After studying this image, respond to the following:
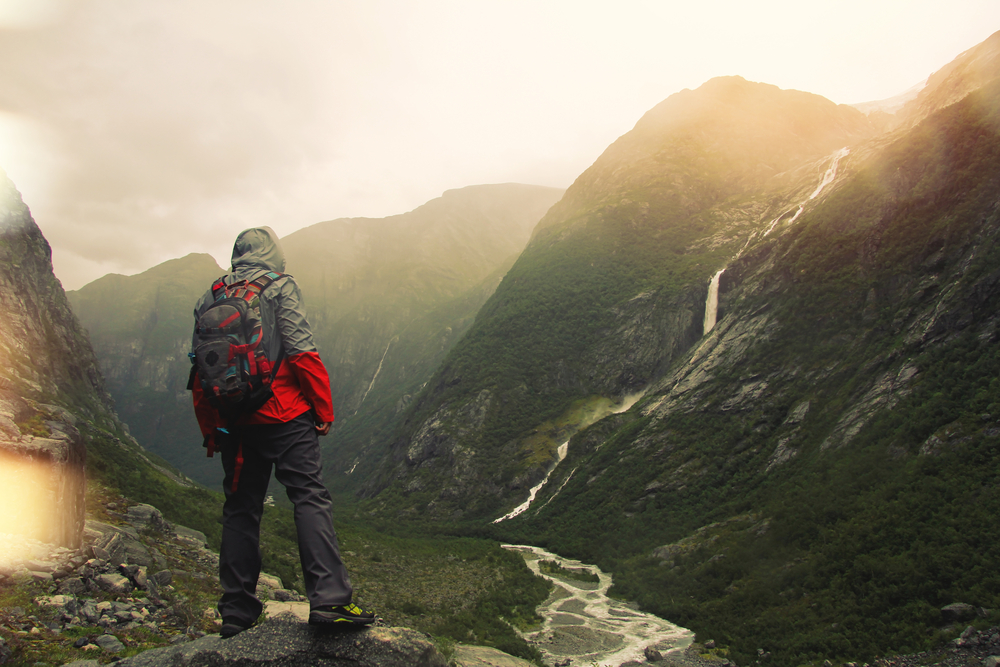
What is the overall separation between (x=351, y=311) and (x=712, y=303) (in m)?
125

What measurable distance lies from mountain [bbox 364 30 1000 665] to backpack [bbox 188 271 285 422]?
638 inches

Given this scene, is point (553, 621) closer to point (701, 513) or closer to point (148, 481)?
point (701, 513)

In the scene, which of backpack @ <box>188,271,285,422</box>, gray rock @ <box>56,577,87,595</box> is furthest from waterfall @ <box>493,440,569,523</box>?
backpack @ <box>188,271,285,422</box>

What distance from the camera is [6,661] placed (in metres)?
4.20

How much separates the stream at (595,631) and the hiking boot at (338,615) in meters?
13.4

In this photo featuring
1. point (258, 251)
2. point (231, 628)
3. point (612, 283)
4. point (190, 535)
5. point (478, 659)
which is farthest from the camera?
point (612, 283)

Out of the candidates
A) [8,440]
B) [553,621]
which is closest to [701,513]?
[553,621]

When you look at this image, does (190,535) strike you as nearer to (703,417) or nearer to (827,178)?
(703,417)

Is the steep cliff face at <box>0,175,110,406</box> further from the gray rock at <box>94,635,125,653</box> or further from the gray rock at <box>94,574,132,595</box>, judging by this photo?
the gray rock at <box>94,635,125,653</box>

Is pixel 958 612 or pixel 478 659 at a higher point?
pixel 478 659

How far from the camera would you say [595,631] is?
1800 centimetres

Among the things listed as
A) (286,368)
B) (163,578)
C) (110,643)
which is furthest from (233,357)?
(163,578)

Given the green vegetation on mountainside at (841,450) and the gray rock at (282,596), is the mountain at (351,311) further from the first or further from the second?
the gray rock at (282,596)

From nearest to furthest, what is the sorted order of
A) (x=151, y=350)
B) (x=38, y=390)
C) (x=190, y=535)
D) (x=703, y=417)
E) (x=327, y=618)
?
(x=327, y=618) → (x=190, y=535) → (x=38, y=390) → (x=703, y=417) → (x=151, y=350)
